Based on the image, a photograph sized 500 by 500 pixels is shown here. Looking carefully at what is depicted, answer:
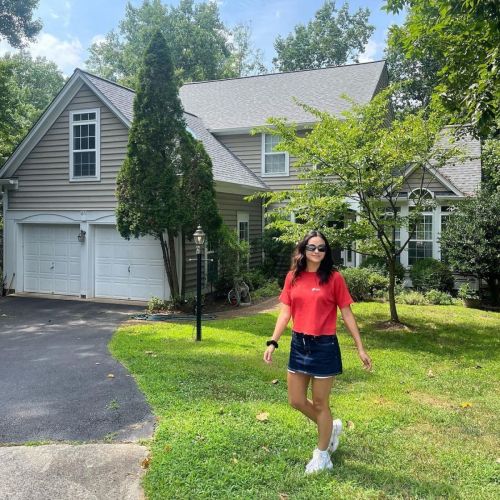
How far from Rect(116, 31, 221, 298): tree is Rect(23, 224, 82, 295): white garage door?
3.18 metres

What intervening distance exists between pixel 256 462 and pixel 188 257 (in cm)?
945

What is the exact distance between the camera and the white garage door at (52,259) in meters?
14.0

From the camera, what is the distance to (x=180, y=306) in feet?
39.4

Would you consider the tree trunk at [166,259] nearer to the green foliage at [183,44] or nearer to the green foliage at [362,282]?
the green foliage at [362,282]

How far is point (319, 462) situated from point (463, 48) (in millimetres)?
7077

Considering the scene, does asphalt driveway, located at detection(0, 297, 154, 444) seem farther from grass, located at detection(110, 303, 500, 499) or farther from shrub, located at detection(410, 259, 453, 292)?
shrub, located at detection(410, 259, 453, 292)

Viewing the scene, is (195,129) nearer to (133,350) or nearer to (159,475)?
(133,350)

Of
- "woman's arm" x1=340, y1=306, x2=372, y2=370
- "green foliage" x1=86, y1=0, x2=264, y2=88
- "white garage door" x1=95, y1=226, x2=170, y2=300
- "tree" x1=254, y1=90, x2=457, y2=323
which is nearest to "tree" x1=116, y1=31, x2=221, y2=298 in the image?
"white garage door" x1=95, y1=226, x2=170, y2=300

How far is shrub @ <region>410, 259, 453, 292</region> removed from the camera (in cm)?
1442

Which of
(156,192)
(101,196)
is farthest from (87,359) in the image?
(101,196)

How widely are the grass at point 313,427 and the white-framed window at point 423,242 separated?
7504 millimetres

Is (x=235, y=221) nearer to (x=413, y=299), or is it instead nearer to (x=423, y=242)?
(x=413, y=299)

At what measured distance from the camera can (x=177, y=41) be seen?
39312 mm

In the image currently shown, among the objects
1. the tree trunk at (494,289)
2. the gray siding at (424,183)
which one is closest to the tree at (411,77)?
the gray siding at (424,183)
